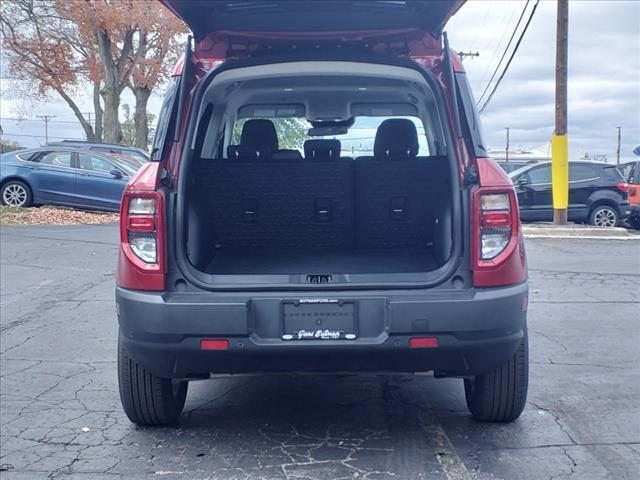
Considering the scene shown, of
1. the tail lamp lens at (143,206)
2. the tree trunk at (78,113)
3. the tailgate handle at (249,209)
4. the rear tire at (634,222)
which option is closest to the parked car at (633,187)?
the rear tire at (634,222)

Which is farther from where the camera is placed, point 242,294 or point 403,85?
point 403,85

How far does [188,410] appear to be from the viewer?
491 centimetres

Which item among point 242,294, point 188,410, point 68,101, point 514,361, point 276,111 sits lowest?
point 188,410

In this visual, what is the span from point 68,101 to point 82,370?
3204 cm

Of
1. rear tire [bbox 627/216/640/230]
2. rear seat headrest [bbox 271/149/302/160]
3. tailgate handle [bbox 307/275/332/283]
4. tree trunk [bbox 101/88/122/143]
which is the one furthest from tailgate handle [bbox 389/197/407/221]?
tree trunk [bbox 101/88/122/143]

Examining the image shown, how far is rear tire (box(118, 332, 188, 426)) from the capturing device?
4242 mm

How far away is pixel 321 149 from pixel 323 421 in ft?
6.00

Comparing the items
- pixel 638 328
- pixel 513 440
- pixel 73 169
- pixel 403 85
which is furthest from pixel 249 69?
pixel 73 169

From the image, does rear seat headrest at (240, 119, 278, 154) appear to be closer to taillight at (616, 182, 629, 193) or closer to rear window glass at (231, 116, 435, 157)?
rear window glass at (231, 116, 435, 157)

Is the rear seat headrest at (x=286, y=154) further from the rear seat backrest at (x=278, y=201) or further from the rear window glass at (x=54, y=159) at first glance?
the rear window glass at (x=54, y=159)

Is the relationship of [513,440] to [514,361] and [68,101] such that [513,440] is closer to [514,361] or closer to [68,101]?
[514,361]

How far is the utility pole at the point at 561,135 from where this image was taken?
16.5m

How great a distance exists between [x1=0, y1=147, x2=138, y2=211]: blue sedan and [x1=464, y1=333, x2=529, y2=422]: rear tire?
13.9m

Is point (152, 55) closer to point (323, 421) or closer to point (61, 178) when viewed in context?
point (61, 178)
